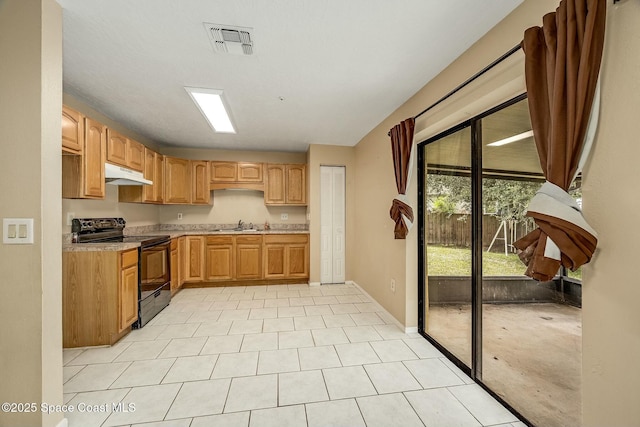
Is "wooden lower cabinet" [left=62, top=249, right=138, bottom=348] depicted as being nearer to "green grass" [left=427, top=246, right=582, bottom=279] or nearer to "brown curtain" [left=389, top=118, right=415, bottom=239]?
"brown curtain" [left=389, top=118, right=415, bottom=239]

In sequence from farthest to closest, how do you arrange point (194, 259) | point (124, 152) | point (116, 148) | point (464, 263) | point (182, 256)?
point (194, 259), point (182, 256), point (124, 152), point (116, 148), point (464, 263)

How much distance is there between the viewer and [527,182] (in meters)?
1.64

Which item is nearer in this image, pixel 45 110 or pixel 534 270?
pixel 534 270

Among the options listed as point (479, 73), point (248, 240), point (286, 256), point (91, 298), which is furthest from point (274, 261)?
point (479, 73)

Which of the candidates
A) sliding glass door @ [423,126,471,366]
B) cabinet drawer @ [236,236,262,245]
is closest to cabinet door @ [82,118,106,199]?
cabinet drawer @ [236,236,262,245]

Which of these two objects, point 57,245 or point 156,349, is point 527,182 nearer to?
point 57,245

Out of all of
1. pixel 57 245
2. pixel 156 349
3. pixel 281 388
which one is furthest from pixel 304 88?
Result: pixel 156 349

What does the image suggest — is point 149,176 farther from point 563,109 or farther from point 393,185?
point 563,109

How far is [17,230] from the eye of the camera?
135 cm

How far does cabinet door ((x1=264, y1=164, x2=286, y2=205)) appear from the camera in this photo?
15.8 feet

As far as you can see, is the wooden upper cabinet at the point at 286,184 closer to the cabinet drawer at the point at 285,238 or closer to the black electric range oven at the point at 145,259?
the cabinet drawer at the point at 285,238

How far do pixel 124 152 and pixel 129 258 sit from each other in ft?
4.61

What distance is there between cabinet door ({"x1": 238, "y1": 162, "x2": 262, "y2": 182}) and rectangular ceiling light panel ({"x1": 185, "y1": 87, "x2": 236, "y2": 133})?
103 centimetres

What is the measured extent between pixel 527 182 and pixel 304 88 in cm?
198
